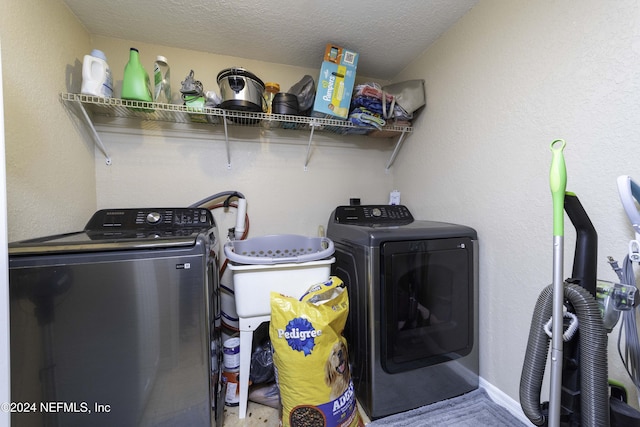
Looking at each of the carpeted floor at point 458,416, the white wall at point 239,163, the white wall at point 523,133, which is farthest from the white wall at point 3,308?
the white wall at point 523,133

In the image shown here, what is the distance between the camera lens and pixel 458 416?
3.97ft

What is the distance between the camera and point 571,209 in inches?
28.5

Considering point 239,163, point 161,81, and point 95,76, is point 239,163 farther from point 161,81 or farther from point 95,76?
point 95,76

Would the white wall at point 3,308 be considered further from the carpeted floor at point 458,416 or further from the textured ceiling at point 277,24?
the carpeted floor at point 458,416

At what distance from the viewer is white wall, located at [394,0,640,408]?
2.87 feet

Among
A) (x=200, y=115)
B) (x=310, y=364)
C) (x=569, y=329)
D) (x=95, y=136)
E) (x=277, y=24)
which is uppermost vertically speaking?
(x=277, y=24)

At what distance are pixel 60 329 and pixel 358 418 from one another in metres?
1.27

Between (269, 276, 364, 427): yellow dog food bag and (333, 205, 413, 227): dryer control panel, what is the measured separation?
2.26 ft

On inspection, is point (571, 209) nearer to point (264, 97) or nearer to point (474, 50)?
point (474, 50)

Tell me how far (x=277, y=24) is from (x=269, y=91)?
0.37 m

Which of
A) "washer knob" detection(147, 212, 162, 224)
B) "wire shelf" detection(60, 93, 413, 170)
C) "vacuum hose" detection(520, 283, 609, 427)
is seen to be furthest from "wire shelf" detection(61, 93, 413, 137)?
"vacuum hose" detection(520, 283, 609, 427)

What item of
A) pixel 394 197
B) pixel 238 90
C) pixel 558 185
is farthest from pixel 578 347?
pixel 238 90

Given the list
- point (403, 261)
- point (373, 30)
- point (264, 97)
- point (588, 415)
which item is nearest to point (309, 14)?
point (373, 30)

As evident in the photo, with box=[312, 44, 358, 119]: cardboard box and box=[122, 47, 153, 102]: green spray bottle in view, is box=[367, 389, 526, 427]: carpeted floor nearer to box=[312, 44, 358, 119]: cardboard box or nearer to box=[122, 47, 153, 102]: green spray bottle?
box=[312, 44, 358, 119]: cardboard box
